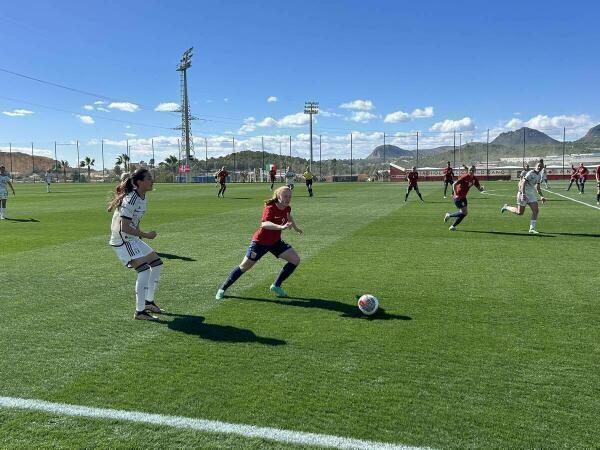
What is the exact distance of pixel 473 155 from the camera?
14662 centimetres

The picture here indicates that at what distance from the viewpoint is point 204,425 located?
367cm

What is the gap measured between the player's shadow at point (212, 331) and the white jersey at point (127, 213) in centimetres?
113

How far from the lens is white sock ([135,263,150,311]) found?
20.3 feet

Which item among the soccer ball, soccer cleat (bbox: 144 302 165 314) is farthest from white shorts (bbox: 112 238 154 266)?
the soccer ball

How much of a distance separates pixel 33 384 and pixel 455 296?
5436mm

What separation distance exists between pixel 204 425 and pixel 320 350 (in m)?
1.73

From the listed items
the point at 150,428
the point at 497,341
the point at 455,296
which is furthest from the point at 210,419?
the point at 455,296

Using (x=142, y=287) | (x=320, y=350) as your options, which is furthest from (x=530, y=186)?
(x=142, y=287)

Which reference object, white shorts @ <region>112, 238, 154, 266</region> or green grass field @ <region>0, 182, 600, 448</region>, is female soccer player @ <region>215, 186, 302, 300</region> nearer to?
green grass field @ <region>0, 182, 600, 448</region>

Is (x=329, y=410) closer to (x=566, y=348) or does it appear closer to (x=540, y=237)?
(x=566, y=348)

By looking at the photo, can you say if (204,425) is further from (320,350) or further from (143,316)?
(143,316)

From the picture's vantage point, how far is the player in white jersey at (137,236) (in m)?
5.97

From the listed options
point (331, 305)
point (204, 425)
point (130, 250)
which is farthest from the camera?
point (331, 305)

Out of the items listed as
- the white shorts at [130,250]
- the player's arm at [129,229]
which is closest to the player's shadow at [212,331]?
the white shorts at [130,250]
